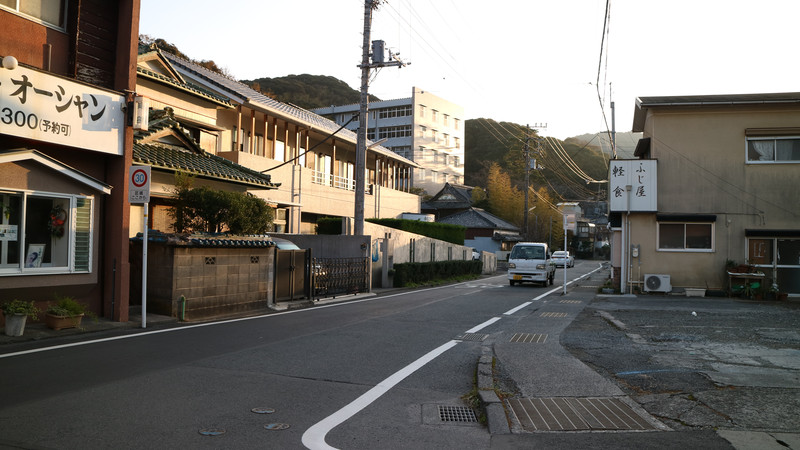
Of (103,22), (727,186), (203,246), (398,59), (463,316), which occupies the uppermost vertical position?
(398,59)

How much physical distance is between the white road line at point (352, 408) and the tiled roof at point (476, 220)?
49.7 m

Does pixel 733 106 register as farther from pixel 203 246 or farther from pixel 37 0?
pixel 37 0

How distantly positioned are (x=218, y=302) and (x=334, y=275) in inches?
224

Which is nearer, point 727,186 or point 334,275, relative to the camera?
point 334,275

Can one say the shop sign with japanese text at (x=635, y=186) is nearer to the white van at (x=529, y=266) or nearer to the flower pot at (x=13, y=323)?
the white van at (x=529, y=266)

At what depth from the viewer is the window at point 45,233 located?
31.6ft

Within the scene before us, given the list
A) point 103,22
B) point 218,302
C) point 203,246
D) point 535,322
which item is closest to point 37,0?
point 103,22

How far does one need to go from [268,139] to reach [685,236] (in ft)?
65.8

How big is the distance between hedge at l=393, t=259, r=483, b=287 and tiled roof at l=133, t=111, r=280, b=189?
790 centimetres

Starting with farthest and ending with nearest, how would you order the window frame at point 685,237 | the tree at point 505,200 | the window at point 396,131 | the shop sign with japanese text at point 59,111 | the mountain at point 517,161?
1. the mountain at point 517,161
2. the window at point 396,131
3. the tree at point 505,200
4. the window frame at point 685,237
5. the shop sign with japanese text at point 59,111

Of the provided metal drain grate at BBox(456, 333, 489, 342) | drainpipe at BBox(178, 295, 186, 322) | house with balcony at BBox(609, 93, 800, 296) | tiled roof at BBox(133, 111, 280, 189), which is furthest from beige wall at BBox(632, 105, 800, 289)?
drainpipe at BBox(178, 295, 186, 322)

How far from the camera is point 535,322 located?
12820 millimetres

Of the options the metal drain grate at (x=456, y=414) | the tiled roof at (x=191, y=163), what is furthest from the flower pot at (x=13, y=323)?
the metal drain grate at (x=456, y=414)

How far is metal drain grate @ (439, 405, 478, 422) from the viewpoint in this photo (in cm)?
552
